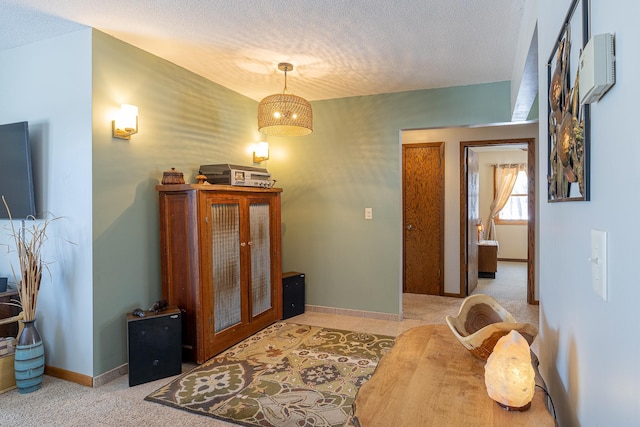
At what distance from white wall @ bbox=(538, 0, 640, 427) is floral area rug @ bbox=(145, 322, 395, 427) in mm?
1530

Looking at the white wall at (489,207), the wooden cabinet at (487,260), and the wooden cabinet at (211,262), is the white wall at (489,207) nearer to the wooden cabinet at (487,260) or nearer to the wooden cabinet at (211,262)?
the wooden cabinet at (487,260)

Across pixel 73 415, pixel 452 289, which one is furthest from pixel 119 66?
pixel 452 289

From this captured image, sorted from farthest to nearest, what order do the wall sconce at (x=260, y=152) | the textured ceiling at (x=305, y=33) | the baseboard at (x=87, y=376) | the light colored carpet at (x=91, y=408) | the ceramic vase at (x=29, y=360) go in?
the wall sconce at (x=260, y=152)
the baseboard at (x=87, y=376)
the ceramic vase at (x=29, y=360)
the textured ceiling at (x=305, y=33)
the light colored carpet at (x=91, y=408)

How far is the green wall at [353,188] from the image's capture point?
401 centimetres

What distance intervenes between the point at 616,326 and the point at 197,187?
8.83ft

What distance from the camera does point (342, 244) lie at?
4328mm

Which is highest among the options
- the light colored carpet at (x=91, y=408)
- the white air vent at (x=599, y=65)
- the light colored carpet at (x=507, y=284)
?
the white air vent at (x=599, y=65)

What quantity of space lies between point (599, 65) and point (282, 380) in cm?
260

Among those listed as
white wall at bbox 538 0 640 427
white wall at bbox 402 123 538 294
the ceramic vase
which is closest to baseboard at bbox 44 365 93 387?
the ceramic vase

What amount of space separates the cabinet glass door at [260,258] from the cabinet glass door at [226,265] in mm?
239

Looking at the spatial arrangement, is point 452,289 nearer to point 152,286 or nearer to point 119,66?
point 152,286

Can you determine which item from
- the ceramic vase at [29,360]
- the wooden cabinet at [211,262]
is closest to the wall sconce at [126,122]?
the wooden cabinet at [211,262]

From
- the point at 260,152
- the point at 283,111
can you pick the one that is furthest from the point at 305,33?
the point at 260,152

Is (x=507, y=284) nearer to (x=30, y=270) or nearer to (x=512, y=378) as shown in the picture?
(x=512, y=378)
